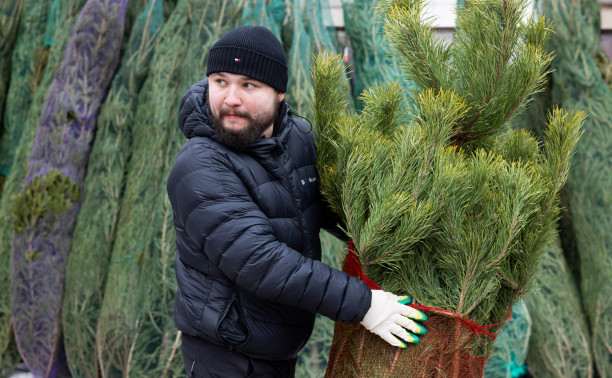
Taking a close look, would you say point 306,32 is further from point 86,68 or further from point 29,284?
point 29,284

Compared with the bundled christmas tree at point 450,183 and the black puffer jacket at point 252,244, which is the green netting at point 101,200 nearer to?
the black puffer jacket at point 252,244

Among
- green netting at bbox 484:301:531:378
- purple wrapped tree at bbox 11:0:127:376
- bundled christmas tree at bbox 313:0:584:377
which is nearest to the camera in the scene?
bundled christmas tree at bbox 313:0:584:377

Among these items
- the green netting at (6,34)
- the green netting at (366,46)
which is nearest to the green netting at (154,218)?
the green netting at (366,46)

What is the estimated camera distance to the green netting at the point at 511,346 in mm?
3074

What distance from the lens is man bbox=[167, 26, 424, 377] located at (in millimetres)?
1499

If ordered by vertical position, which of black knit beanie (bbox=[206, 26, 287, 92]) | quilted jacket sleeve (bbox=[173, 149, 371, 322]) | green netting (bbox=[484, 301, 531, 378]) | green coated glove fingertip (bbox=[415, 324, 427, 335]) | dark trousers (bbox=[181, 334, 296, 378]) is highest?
black knit beanie (bbox=[206, 26, 287, 92])

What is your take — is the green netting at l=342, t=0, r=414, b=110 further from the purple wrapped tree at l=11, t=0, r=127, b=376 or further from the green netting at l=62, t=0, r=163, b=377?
the purple wrapped tree at l=11, t=0, r=127, b=376

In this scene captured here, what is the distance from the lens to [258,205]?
1640 millimetres

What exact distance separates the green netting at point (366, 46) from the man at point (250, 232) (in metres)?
1.71

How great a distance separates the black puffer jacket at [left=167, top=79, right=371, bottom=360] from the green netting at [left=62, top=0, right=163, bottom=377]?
1.86 meters

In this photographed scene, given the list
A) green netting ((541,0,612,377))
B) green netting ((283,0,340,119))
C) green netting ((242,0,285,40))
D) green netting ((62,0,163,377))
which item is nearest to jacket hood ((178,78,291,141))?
green netting ((283,0,340,119))

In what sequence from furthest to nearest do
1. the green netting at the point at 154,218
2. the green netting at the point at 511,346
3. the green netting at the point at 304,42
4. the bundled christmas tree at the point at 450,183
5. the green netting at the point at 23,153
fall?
the green netting at the point at 23,153 < the green netting at the point at 304,42 < the green netting at the point at 154,218 < the green netting at the point at 511,346 < the bundled christmas tree at the point at 450,183

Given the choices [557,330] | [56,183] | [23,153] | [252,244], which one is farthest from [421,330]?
[23,153]

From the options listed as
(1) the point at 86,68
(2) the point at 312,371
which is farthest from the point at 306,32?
(2) the point at 312,371
